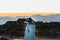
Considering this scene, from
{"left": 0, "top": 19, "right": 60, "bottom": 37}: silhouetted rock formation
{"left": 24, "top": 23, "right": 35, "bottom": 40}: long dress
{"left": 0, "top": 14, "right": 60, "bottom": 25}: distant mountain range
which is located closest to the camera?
{"left": 0, "top": 14, "right": 60, "bottom": 25}: distant mountain range

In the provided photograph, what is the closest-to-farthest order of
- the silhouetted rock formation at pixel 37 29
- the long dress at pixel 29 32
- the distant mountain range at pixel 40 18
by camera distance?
the distant mountain range at pixel 40 18
the long dress at pixel 29 32
the silhouetted rock formation at pixel 37 29

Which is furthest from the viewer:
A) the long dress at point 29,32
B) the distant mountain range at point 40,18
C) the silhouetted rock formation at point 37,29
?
the silhouetted rock formation at point 37,29

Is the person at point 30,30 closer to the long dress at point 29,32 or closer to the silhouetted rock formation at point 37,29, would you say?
the long dress at point 29,32

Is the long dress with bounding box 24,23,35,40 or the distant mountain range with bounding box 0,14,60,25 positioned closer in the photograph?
the distant mountain range with bounding box 0,14,60,25

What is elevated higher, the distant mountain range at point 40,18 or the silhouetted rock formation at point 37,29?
the distant mountain range at point 40,18

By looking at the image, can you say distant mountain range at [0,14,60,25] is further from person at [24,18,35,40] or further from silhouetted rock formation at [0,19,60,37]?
silhouetted rock formation at [0,19,60,37]

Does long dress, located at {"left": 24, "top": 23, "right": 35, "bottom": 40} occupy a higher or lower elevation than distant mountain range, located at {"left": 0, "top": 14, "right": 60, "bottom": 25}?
lower

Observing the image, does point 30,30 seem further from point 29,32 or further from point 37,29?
point 37,29

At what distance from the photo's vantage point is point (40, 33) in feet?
5.82

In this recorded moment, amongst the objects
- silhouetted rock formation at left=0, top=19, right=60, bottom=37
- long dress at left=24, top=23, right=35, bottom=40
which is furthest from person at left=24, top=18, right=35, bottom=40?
silhouetted rock formation at left=0, top=19, right=60, bottom=37

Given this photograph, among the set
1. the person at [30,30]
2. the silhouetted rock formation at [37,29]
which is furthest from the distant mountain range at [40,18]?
the silhouetted rock formation at [37,29]

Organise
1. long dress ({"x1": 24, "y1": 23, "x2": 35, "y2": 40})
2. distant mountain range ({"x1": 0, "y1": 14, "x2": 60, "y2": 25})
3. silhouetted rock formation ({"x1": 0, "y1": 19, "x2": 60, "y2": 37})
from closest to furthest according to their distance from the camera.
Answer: distant mountain range ({"x1": 0, "y1": 14, "x2": 60, "y2": 25}), long dress ({"x1": 24, "y1": 23, "x2": 35, "y2": 40}), silhouetted rock formation ({"x1": 0, "y1": 19, "x2": 60, "y2": 37})
